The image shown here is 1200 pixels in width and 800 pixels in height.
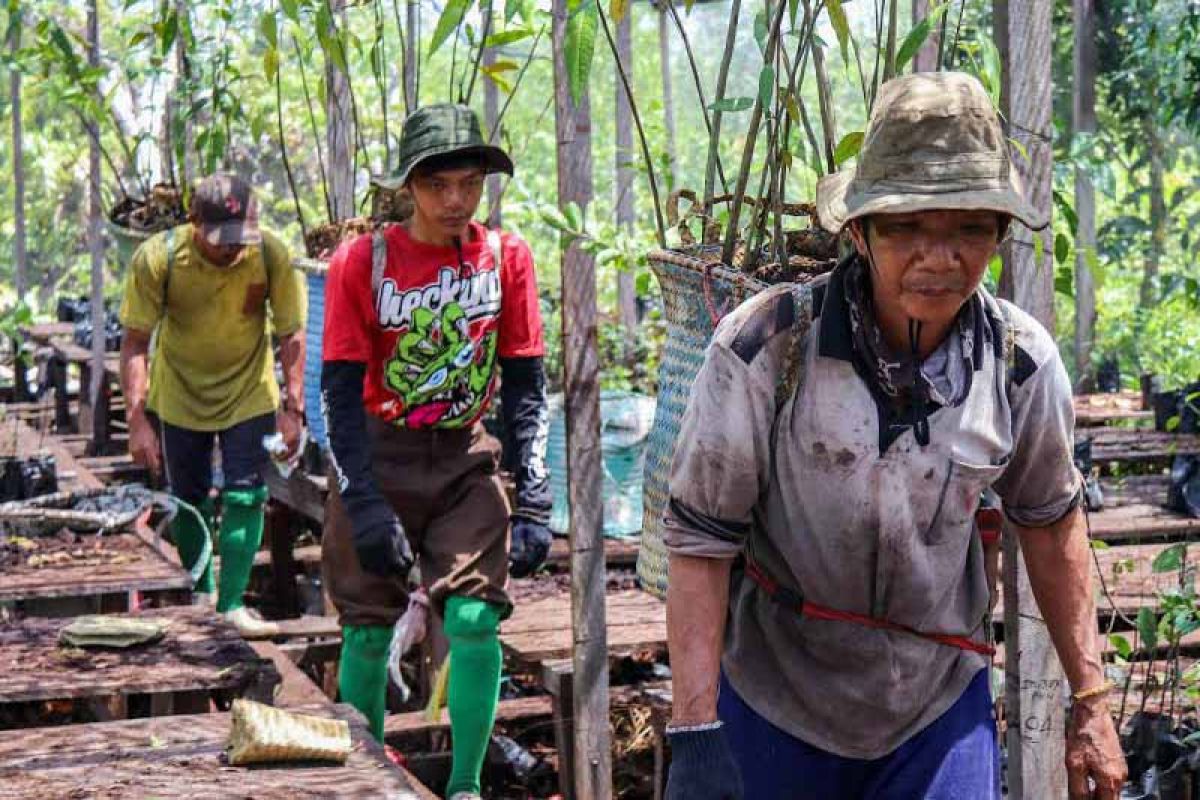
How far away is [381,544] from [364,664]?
1.77 ft

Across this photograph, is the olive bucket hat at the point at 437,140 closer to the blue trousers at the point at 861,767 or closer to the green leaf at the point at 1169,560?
the green leaf at the point at 1169,560

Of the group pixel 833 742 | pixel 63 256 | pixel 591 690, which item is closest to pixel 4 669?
pixel 591 690

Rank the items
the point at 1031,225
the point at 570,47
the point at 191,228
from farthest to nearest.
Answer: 1. the point at 191,228
2. the point at 570,47
3. the point at 1031,225

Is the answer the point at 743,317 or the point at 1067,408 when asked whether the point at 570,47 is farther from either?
the point at 1067,408

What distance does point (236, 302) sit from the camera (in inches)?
292

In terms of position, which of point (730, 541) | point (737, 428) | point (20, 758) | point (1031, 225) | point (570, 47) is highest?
point (570, 47)

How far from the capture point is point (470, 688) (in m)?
5.05

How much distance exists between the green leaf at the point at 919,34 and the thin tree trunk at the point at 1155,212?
36.8ft

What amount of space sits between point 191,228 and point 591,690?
3.38 m

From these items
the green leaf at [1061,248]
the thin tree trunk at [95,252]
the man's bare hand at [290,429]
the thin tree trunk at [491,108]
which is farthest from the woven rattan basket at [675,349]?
the thin tree trunk at [95,252]

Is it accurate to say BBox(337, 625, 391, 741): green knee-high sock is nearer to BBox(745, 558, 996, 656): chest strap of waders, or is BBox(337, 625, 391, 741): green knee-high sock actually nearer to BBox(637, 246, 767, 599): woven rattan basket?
BBox(637, 246, 767, 599): woven rattan basket

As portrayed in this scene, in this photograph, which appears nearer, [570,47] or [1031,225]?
[1031,225]

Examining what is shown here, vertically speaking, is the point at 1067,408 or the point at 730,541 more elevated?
the point at 1067,408

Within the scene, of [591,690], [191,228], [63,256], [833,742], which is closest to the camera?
[833,742]
